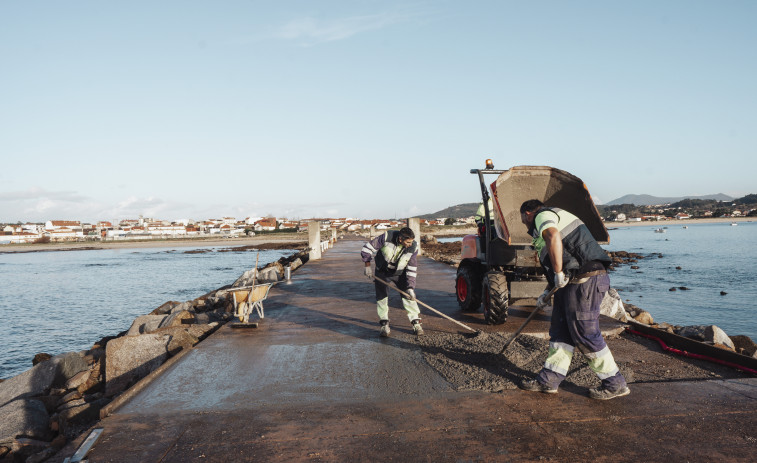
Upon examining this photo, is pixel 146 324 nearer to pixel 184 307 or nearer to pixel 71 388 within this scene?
pixel 184 307

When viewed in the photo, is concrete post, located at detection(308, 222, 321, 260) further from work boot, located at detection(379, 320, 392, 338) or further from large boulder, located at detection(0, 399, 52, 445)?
large boulder, located at detection(0, 399, 52, 445)

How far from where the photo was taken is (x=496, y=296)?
6953 mm

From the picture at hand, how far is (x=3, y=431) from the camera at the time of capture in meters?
5.58

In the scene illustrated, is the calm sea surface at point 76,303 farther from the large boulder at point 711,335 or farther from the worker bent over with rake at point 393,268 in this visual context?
the large boulder at point 711,335

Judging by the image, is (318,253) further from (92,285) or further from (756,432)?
(756,432)

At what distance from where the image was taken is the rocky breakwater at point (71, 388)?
17.1 feet

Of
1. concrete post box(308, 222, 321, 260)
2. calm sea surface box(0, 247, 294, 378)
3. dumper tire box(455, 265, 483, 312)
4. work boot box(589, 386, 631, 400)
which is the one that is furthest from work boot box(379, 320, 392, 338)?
concrete post box(308, 222, 321, 260)

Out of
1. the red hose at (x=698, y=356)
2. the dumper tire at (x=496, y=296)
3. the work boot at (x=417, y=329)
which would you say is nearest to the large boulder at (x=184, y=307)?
the work boot at (x=417, y=329)

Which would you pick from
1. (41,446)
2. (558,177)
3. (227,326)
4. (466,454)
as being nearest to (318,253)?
(227,326)

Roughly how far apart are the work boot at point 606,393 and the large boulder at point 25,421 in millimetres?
5832

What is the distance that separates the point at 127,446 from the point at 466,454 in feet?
7.98

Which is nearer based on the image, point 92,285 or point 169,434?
point 169,434

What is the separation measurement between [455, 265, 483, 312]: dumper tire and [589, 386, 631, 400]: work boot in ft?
13.0

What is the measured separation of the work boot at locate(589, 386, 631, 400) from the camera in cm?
415
